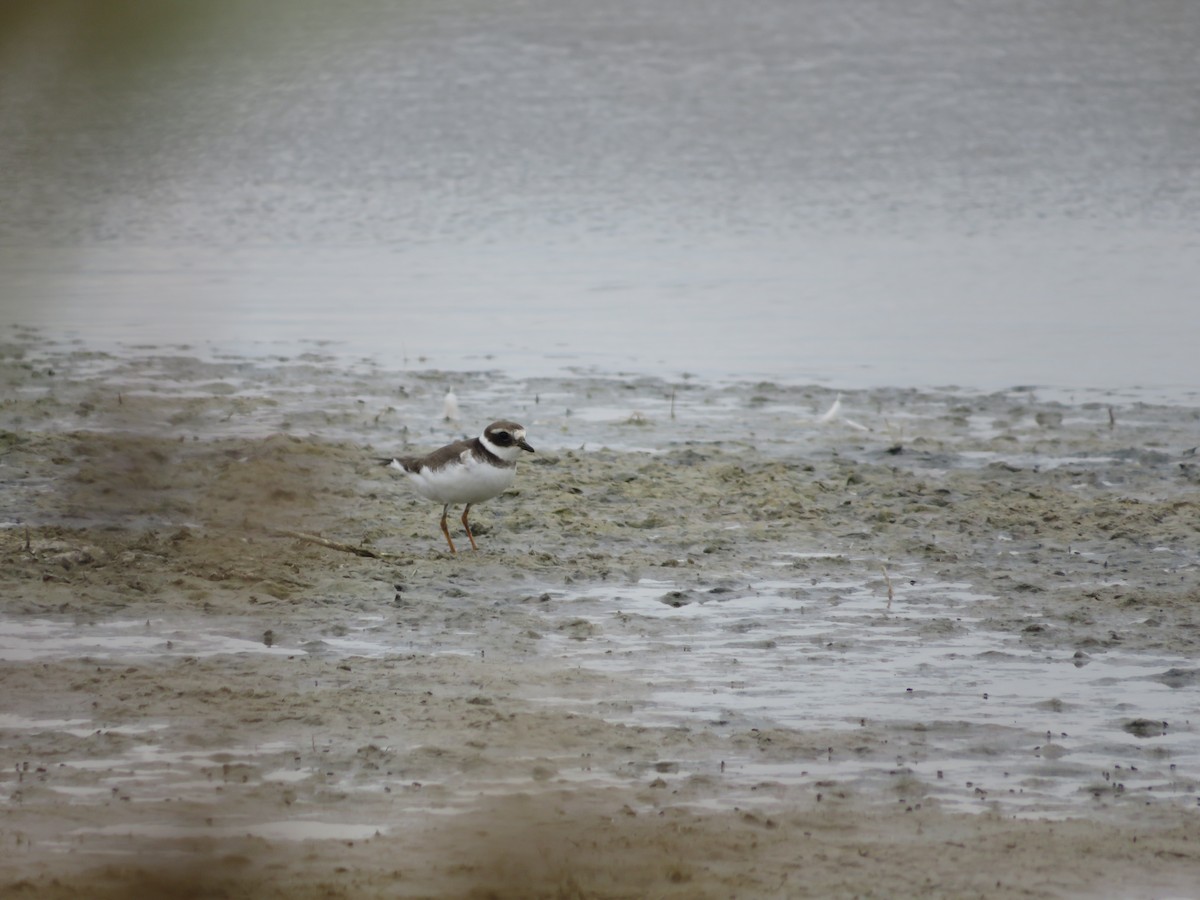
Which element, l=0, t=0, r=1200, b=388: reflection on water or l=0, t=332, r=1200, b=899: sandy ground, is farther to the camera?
l=0, t=332, r=1200, b=899: sandy ground

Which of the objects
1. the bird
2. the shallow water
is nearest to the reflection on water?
the shallow water

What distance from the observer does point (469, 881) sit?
42.4 inches

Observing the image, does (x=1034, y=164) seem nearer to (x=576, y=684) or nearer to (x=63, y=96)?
(x=576, y=684)

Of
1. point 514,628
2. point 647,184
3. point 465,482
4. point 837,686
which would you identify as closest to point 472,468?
point 465,482

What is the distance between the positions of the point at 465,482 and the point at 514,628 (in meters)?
1.40

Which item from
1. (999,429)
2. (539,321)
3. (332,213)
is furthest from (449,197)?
(999,429)

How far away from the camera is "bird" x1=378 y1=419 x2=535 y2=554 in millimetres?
7965

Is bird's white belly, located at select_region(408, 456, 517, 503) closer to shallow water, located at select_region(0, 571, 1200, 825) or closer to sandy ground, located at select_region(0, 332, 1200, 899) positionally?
sandy ground, located at select_region(0, 332, 1200, 899)

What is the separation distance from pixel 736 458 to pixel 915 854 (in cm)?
612

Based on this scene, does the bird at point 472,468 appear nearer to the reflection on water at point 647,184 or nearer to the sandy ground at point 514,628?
the sandy ground at point 514,628

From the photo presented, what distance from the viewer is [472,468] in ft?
26.1

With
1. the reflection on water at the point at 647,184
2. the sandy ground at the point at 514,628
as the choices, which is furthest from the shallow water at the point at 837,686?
the reflection on water at the point at 647,184

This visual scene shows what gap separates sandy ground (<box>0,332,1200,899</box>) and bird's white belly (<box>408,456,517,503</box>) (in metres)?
0.32

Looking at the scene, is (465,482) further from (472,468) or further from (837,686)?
(837,686)
